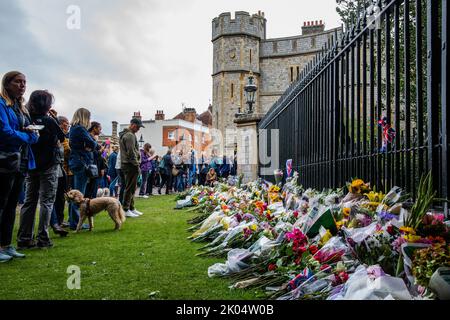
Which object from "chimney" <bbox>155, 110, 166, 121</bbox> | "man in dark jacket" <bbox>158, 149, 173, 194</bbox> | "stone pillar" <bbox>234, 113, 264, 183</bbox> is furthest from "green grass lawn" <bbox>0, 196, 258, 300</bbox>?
"chimney" <bbox>155, 110, 166, 121</bbox>

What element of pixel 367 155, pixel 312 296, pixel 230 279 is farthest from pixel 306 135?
pixel 312 296

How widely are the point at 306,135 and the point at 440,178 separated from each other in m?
4.31

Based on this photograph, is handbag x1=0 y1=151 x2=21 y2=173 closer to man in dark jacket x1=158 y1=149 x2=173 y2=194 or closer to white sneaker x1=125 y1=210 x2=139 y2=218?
white sneaker x1=125 y1=210 x2=139 y2=218

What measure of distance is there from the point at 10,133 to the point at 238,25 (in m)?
43.9

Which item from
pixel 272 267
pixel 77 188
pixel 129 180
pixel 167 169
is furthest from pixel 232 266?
pixel 167 169

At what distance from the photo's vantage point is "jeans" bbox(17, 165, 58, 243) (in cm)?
547

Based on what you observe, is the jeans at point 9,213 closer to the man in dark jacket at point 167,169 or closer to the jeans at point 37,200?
the jeans at point 37,200

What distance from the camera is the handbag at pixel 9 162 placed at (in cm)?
447

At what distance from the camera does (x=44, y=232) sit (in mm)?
5551

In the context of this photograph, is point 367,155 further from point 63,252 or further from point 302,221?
point 63,252

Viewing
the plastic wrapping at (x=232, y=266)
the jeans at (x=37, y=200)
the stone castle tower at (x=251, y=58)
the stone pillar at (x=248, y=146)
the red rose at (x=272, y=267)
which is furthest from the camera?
the stone castle tower at (x=251, y=58)

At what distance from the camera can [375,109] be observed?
→ 5.20 metres

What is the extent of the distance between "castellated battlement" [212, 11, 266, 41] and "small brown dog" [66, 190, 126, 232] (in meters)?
41.4

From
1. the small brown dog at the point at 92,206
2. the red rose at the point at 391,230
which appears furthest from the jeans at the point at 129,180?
the red rose at the point at 391,230
